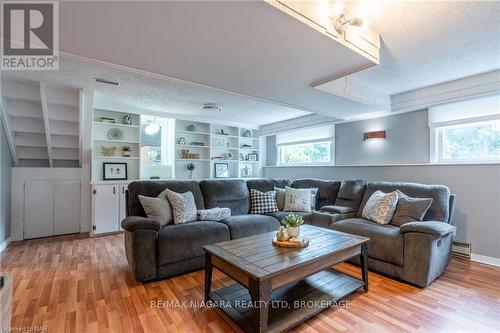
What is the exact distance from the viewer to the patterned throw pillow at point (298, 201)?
12.0ft

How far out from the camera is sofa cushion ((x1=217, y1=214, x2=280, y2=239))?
2.90 metres

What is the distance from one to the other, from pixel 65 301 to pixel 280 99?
313 centimetres

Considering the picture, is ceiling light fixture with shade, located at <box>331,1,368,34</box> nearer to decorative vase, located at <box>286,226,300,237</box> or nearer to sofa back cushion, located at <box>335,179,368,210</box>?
decorative vase, located at <box>286,226,300,237</box>

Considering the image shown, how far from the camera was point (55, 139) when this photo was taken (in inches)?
154

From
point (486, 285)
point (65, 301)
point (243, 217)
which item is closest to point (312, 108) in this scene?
point (243, 217)

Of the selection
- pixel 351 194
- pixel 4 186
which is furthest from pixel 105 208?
pixel 351 194

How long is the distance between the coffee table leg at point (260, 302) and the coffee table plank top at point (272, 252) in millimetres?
65

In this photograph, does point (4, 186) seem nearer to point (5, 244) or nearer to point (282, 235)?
point (5, 244)

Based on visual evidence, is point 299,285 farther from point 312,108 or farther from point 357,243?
point 312,108

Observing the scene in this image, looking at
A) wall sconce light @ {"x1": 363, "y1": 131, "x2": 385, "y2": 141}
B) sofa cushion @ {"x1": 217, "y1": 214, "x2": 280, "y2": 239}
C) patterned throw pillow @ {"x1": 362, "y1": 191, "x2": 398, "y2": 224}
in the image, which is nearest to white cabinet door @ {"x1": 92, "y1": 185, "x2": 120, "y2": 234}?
sofa cushion @ {"x1": 217, "y1": 214, "x2": 280, "y2": 239}

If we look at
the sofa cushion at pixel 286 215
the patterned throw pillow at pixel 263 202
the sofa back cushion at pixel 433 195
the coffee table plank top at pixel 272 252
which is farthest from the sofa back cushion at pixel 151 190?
the sofa back cushion at pixel 433 195

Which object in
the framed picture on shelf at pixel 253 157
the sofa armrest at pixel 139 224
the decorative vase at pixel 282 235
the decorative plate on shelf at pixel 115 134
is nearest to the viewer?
the decorative vase at pixel 282 235

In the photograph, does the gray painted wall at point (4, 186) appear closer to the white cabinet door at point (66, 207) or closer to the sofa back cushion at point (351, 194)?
the white cabinet door at point (66, 207)

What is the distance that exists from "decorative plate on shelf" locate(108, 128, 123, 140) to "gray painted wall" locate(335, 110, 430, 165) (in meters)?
4.24
